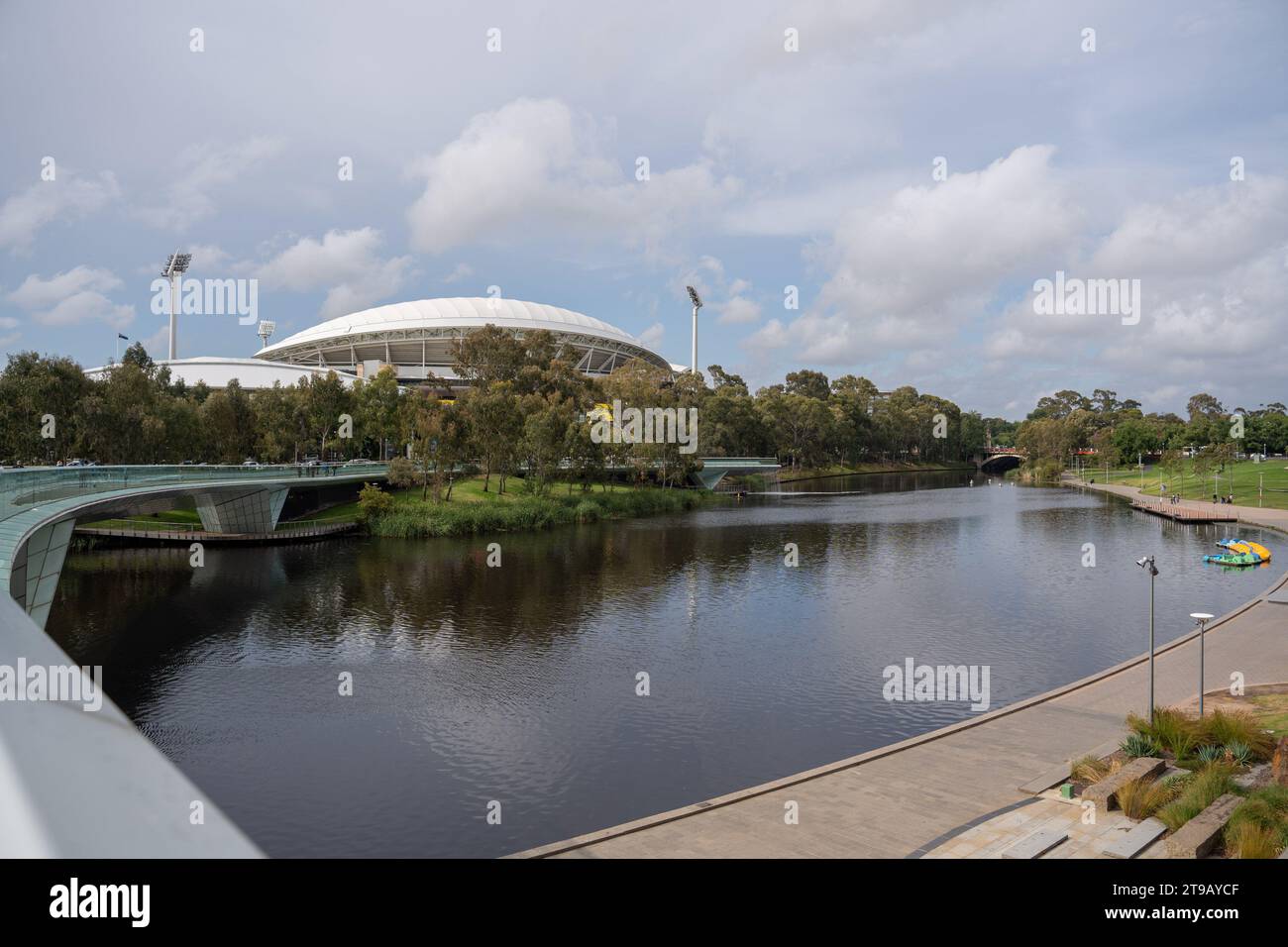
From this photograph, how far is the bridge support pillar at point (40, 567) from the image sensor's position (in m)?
16.0

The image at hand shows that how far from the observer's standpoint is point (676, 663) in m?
22.4

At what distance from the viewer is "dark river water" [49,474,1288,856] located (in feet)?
48.2

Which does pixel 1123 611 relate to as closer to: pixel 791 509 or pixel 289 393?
pixel 791 509

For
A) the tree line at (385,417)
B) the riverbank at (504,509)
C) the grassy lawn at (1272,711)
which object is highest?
the tree line at (385,417)

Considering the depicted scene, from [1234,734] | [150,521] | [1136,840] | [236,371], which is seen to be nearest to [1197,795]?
[1136,840]

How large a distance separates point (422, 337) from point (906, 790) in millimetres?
102935

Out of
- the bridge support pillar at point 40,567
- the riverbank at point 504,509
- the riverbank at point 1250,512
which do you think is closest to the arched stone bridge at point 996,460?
the riverbank at point 1250,512

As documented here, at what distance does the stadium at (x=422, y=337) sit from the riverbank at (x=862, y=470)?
2770cm

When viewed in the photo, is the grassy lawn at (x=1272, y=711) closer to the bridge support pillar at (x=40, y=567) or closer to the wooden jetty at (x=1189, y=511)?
the bridge support pillar at (x=40, y=567)

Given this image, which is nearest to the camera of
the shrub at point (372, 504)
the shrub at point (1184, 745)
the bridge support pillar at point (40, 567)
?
the shrub at point (1184, 745)

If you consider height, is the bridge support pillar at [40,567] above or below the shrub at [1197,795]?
above

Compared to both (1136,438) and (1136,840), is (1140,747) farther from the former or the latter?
(1136,438)

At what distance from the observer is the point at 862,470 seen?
13750cm
